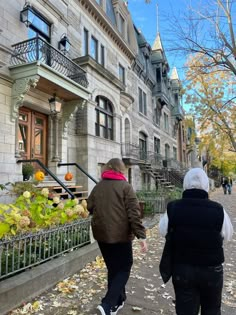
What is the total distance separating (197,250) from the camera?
2320 mm

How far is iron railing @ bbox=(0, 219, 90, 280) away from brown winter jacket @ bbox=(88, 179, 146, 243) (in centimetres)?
138

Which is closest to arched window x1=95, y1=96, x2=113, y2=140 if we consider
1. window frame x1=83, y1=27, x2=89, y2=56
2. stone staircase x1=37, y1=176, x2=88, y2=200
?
window frame x1=83, y1=27, x2=89, y2=56

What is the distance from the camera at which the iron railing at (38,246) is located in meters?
3.78

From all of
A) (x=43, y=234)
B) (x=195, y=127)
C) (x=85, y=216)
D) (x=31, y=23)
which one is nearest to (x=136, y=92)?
(x=195, y=127)

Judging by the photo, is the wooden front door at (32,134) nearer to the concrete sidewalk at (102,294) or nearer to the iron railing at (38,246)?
the iron railing at (38,246)

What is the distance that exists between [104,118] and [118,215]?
11177 mm

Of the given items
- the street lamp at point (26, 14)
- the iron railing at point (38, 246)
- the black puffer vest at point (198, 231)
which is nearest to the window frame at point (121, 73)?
the street lamp at point (26, 14)

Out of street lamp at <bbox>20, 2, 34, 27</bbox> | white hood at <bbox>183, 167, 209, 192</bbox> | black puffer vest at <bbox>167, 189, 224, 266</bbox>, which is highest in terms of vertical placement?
street lamp at <bbox>20, 2, 34, 27</bbox>

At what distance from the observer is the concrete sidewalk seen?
356 centimetres

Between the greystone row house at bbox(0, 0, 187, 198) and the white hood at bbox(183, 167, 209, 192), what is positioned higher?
the greystone row house at bbox(0, 0, 187, 198)

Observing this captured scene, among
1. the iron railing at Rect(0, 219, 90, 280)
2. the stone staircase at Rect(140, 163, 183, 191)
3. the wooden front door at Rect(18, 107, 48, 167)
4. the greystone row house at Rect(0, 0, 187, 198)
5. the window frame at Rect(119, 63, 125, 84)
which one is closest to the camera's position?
the iron railing at Rect(0, 219, 90, 280)

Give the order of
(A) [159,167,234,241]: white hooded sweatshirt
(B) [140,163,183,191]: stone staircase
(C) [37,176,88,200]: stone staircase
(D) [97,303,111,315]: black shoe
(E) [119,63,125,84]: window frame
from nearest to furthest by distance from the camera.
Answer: (A) [159,167,234,241]: white hooded sweatshirt, (D) [97,303,111,315]: black shoe, (C) [37,176,88,200]: stone staircase, (E) [119,63,125,84]: window frame, (B) [140,163,183,191]: stone staircase

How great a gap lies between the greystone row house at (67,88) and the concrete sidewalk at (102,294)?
5.05 m

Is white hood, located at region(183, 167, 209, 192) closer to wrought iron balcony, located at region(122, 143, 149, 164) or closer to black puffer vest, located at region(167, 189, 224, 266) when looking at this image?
black puffer vest, located at region(167, 189, 224, 266)
